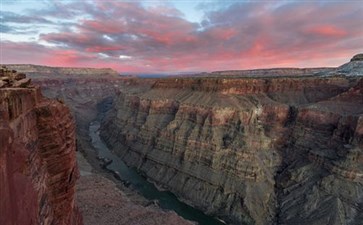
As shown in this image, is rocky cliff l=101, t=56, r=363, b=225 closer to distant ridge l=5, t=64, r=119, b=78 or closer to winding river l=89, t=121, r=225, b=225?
winding river l=89, t=121, r=225, b=225

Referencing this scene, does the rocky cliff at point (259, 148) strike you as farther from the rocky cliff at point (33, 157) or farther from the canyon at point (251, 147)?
the rocky cliff at point (33, 157)

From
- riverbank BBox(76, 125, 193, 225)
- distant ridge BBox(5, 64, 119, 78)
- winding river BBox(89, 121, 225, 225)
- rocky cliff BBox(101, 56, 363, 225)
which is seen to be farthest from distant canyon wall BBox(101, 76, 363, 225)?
distant ridge BBox(5, 64, 119, 78)

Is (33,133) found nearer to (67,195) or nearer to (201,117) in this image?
(67,195)

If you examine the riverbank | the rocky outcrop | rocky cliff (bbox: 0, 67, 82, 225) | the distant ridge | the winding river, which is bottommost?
the winding river

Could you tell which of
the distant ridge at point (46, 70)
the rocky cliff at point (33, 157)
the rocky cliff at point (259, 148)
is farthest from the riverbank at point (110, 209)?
the distant ridge at point (46, 70)

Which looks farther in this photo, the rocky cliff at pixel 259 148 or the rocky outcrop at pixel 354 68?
the rocky outcrop at pixel 354 68

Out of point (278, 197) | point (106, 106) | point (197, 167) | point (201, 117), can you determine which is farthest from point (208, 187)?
point (106, 106)
